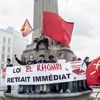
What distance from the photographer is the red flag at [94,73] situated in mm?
10951

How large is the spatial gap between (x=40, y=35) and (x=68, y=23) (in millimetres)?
2334

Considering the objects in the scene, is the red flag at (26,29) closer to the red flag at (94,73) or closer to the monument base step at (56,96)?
the monument base step at (56,96)

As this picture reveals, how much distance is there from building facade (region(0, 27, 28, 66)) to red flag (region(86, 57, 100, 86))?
234 ft

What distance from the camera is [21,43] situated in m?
91.6

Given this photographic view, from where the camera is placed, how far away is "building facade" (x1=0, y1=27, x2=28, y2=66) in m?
83.6

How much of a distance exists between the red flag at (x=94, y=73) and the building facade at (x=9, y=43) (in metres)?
71.3

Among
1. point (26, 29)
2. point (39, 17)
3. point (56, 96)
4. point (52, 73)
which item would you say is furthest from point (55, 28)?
point (26, 29)

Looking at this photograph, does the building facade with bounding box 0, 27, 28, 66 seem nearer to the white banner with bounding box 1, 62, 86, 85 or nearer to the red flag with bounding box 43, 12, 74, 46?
the red flag with bounding box 43, 12, 74, 46

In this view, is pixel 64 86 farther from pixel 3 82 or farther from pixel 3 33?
pixel 3 33

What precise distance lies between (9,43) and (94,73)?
252ft

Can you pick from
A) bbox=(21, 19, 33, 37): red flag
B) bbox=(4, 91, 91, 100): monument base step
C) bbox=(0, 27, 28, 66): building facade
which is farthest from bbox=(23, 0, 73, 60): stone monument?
bbox=(0, 27, 28, 66): building facade

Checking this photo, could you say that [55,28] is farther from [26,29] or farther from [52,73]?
[26,29]

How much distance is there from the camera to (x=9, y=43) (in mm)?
86688

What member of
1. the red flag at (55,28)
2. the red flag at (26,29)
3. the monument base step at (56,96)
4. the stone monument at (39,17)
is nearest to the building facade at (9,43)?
the red flag at (26,29)
